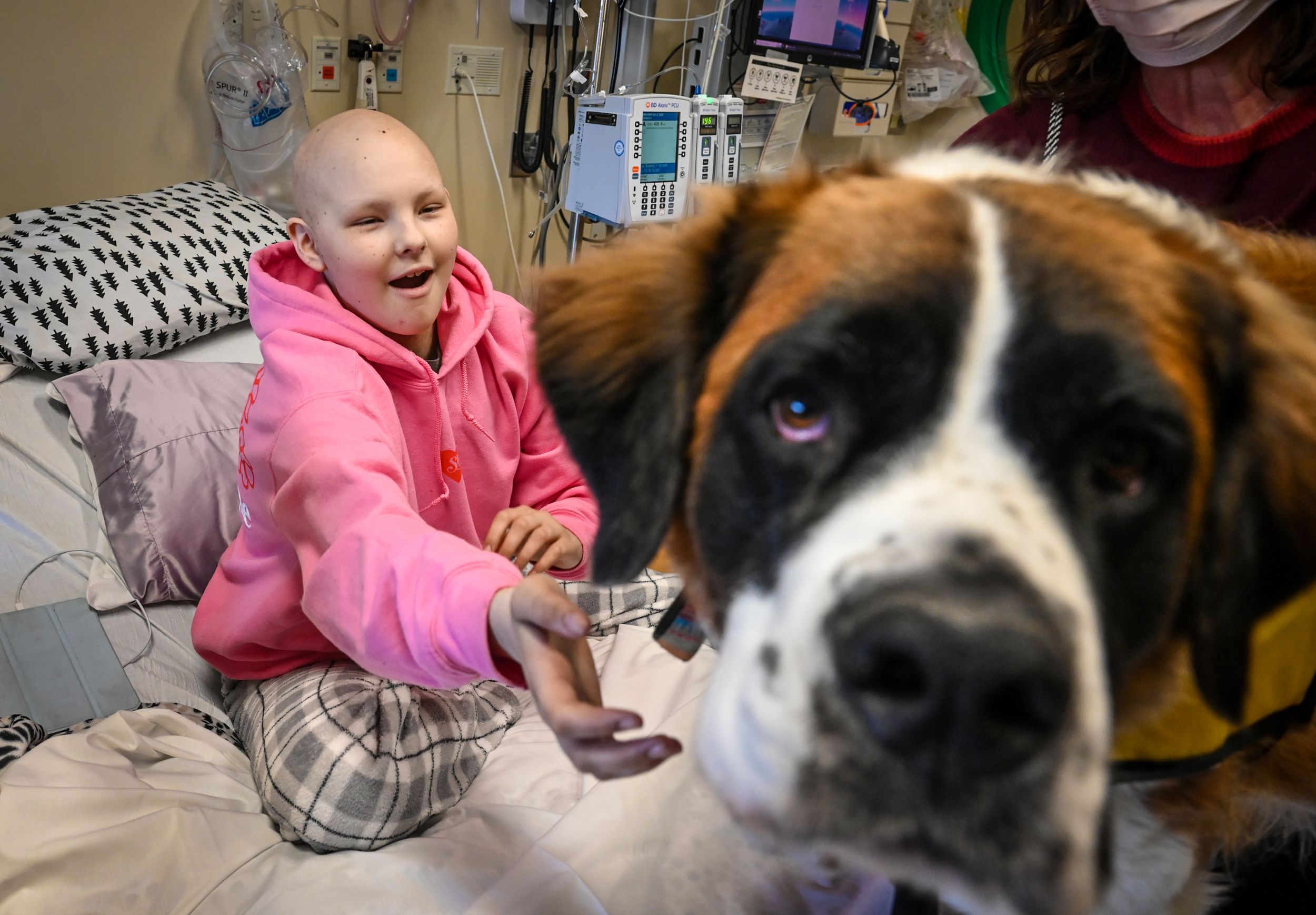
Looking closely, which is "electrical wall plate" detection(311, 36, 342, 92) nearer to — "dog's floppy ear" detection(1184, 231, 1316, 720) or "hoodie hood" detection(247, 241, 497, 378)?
"hoodie hood" detection(247, 241, 497, 378)

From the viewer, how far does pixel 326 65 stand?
8.96 ft

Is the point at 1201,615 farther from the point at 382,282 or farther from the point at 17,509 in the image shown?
the point at 17,509

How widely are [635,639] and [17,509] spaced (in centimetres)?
126

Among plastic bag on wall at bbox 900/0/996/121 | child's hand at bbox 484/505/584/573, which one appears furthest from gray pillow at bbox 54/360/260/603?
plastic bag on wall at bbox 900/0/996/121

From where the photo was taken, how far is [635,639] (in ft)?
5.53

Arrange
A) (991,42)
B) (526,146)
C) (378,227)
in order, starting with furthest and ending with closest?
1. (991,42)
2. (526,146)
3. (378,227)

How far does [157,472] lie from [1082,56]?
187cm

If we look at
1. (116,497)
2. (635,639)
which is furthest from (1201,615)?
(116,497)

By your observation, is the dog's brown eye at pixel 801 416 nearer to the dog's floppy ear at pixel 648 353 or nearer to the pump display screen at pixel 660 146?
the dog's floppy ear at pixel 648 353

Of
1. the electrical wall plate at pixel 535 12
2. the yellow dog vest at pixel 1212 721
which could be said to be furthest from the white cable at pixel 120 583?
the electrical wall plate at pixel 535 12

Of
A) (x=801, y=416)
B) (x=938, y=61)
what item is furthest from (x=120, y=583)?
(x=938, y=61)

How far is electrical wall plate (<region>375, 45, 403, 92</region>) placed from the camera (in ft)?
9.30

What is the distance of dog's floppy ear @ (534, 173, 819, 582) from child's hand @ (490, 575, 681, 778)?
2.6 inches

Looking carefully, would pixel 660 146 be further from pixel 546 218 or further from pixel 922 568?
pixel 922 568
